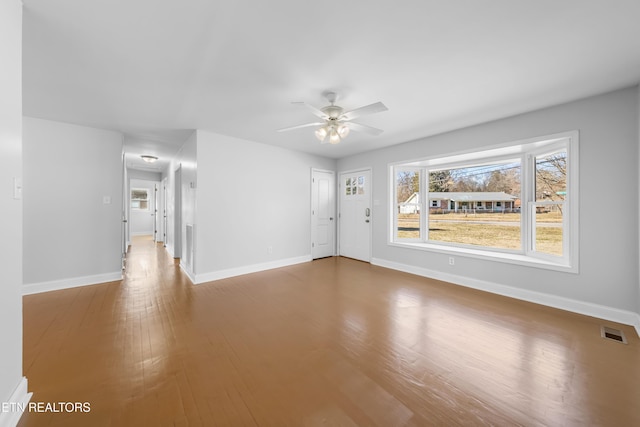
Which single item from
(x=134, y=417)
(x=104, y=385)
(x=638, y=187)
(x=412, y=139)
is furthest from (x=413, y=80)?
(x=104, y=385)

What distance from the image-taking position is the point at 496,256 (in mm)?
3439

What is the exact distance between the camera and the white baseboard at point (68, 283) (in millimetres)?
3262

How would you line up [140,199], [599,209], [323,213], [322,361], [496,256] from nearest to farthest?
1. [322,361]
2. [599,209]
3. [496,256]
4. [323,213]
5. [140,199]

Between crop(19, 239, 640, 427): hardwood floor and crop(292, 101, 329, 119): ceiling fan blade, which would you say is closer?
crop(19, 239, 640, 427): hardwood floor

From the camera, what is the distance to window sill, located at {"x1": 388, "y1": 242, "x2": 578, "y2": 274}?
2.90 meters

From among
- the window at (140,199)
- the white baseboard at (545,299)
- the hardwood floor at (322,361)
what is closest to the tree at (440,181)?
the white baseboard at (545,299)

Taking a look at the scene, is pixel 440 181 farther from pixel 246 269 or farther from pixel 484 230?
pixel 246 269

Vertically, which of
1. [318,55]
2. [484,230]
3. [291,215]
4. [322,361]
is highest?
[318,55]

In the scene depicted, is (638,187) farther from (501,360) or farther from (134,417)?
(134,417)

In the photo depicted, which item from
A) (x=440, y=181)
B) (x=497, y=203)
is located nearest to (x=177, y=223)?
(x=440, y=181)

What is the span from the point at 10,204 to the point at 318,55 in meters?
2.17

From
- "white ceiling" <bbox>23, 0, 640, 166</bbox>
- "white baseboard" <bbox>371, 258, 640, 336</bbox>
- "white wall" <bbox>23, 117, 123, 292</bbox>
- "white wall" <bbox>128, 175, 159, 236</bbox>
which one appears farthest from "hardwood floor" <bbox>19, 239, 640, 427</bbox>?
"white wall" <bbox>128, 175, 159, 236</bbox>

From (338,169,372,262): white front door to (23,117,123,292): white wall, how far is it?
4284mm

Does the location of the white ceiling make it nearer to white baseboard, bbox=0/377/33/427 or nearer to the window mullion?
the window mullion
